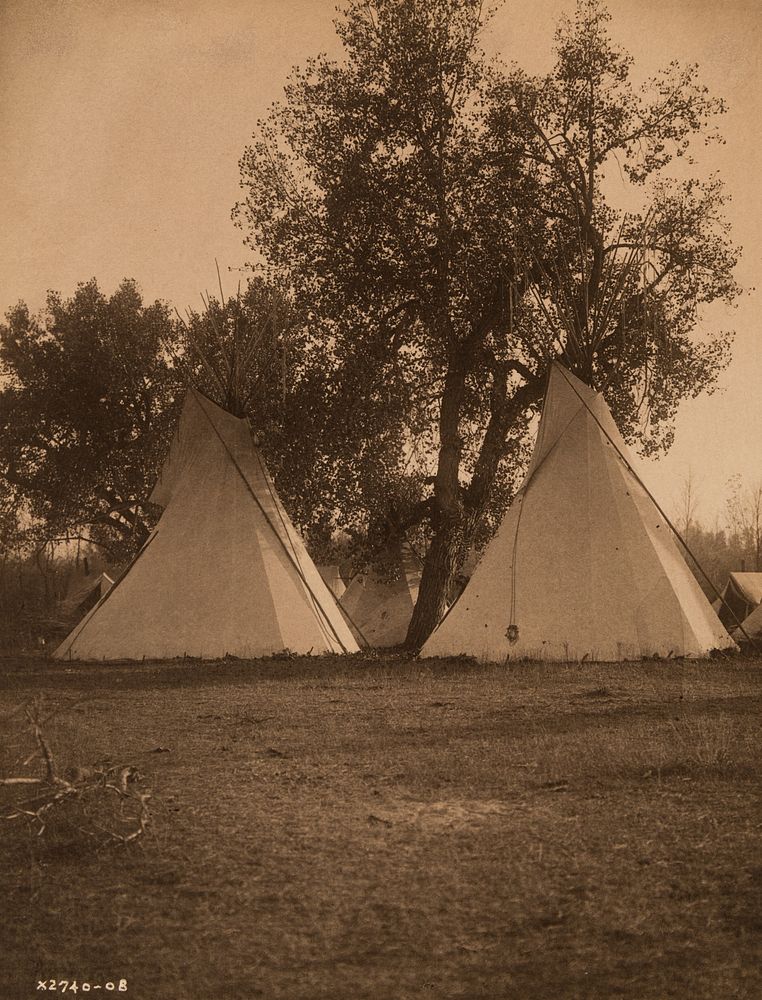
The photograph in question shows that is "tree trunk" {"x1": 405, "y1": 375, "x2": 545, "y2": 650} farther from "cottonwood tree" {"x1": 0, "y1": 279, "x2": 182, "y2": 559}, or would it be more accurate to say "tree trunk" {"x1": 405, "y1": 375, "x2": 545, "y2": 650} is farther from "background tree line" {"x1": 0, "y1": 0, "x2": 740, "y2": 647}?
"cottonwood tree" {"x1": 0, "y1": 279, "x2": 182, "y2": 559}

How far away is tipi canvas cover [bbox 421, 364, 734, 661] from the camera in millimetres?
12945

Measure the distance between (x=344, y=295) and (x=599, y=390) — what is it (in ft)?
15.1

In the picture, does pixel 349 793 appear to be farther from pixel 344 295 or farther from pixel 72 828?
pixel 344 295

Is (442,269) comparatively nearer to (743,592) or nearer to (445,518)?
(445,518)

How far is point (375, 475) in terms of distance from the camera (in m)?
18.2

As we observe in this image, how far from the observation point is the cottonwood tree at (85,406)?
2402 centimetres

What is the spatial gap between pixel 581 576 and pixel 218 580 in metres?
4.76

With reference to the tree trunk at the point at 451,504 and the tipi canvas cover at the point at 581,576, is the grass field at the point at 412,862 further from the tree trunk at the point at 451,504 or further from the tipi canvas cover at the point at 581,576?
the tree trunk at the point at 451,504

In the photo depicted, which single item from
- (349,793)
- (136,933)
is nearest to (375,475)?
(349,793)

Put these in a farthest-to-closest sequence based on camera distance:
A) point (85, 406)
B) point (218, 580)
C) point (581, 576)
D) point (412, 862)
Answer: point (85, 406)
point (218, 580)
point (581, 576)
point (412, 862)

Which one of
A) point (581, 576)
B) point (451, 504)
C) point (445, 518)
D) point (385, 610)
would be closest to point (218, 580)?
point (445, 518)

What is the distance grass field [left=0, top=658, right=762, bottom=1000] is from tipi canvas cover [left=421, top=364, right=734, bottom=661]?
3812 millimetres

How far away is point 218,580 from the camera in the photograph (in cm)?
1427

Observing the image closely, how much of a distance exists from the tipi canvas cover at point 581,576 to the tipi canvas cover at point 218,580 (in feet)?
6.94
